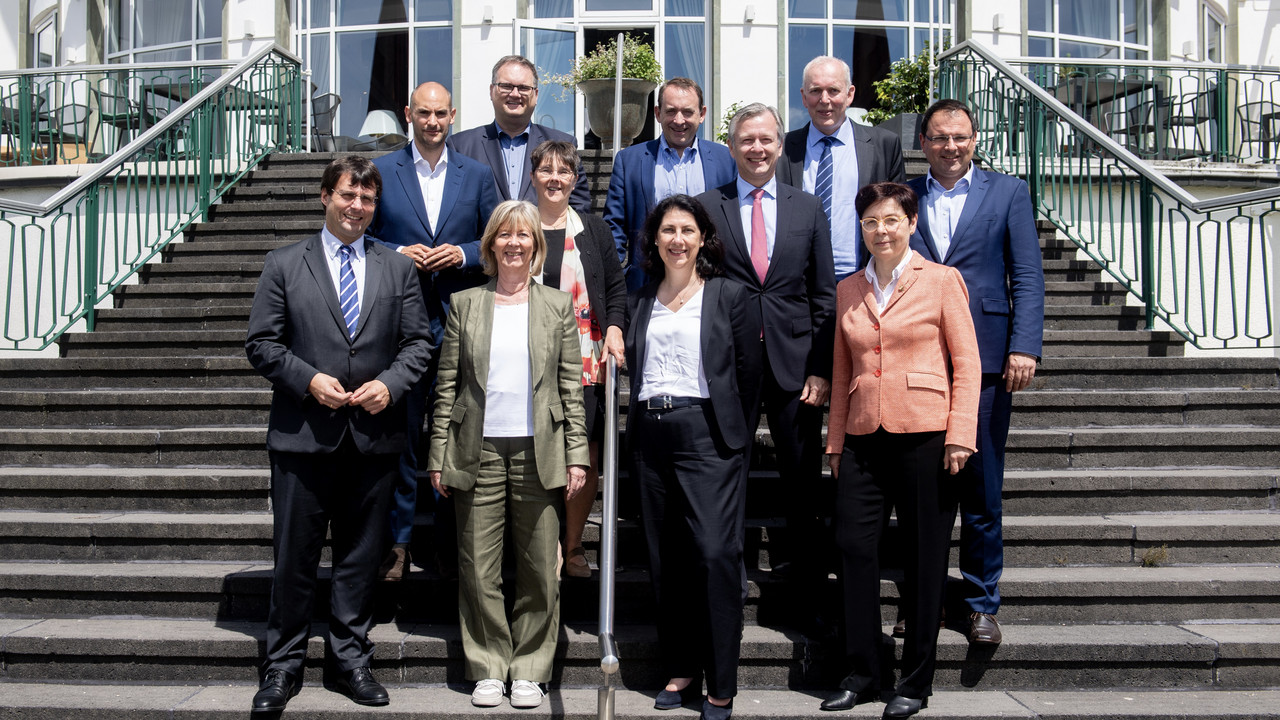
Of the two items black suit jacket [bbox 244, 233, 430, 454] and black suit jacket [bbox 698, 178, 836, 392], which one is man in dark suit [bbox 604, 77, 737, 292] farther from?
black suit jacket [bbox 244, 233, 430, 454]

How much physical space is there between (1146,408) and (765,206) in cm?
287

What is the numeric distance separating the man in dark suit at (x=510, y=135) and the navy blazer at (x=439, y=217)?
299 mm

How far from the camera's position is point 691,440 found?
3592mm

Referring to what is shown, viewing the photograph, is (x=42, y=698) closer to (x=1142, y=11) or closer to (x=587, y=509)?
(x=587, y=509)

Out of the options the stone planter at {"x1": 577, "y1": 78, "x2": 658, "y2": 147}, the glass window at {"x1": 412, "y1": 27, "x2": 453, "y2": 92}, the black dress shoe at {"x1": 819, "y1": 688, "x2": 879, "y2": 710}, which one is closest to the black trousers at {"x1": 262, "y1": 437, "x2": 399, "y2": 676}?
the black dress shoe at {"x1": 819, "y1": 688, "x2": 879, "y2": 710}

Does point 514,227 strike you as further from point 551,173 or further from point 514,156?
point 514,156

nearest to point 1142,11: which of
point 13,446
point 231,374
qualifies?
point 231,374

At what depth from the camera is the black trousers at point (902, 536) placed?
351 centimetres

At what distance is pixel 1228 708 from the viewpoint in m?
3.59

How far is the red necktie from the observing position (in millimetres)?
3947

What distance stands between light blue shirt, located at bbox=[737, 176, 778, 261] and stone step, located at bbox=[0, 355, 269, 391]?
3221 mm

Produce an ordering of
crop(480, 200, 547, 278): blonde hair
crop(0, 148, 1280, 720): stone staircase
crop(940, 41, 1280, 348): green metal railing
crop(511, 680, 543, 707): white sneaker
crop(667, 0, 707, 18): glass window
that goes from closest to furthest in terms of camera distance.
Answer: crop(511, 680, 543, 707): white sneaker
crop(480, 200, 547, 278): blonde hair
crop(0, 148, 1280, 720): stone staircase
crop(940, 41, 1280, 348): green metal railing
crop(667, 0, 707, 18): glass window

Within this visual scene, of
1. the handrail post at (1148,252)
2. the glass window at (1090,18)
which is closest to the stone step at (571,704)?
the handrail post at (1148,252)

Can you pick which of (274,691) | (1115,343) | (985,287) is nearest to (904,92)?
(1115,343)
